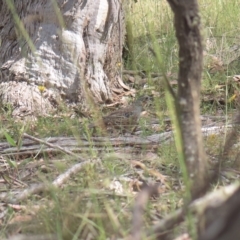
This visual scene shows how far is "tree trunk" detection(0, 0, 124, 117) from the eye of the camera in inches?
138

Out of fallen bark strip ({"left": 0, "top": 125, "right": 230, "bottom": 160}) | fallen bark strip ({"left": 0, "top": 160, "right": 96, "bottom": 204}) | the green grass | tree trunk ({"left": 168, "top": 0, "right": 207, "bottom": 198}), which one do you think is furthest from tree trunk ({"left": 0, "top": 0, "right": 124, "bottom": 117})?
tree trunk ({"left": 168, "top": 0, "right": 207, "bottom": 198})

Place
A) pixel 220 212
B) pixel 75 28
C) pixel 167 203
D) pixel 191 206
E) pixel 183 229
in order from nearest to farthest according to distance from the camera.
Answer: pixel 220 212 < pixel 191 206 < pixel 183 229 < pixel 167 203 < pixel 75 28

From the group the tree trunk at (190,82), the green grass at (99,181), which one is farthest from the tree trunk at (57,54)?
the tree trunk at (190,82)

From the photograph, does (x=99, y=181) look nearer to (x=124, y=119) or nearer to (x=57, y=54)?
(x=124, y=119)

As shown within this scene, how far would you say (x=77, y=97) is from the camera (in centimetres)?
359

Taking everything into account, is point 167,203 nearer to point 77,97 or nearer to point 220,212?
point 220,212

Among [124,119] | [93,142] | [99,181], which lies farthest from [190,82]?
[124,119]

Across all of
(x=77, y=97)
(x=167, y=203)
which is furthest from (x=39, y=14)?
(x=167, y=203)

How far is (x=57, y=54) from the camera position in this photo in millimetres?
3592

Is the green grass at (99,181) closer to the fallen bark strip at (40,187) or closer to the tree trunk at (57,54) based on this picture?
the fallen bark strip at (40,187)

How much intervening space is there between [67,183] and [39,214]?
34cm

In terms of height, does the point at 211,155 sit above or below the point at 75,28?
below

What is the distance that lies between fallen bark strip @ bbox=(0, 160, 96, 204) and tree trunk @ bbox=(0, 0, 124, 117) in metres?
1.33

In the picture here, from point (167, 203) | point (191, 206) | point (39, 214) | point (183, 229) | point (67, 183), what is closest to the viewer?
point (191, 206)
